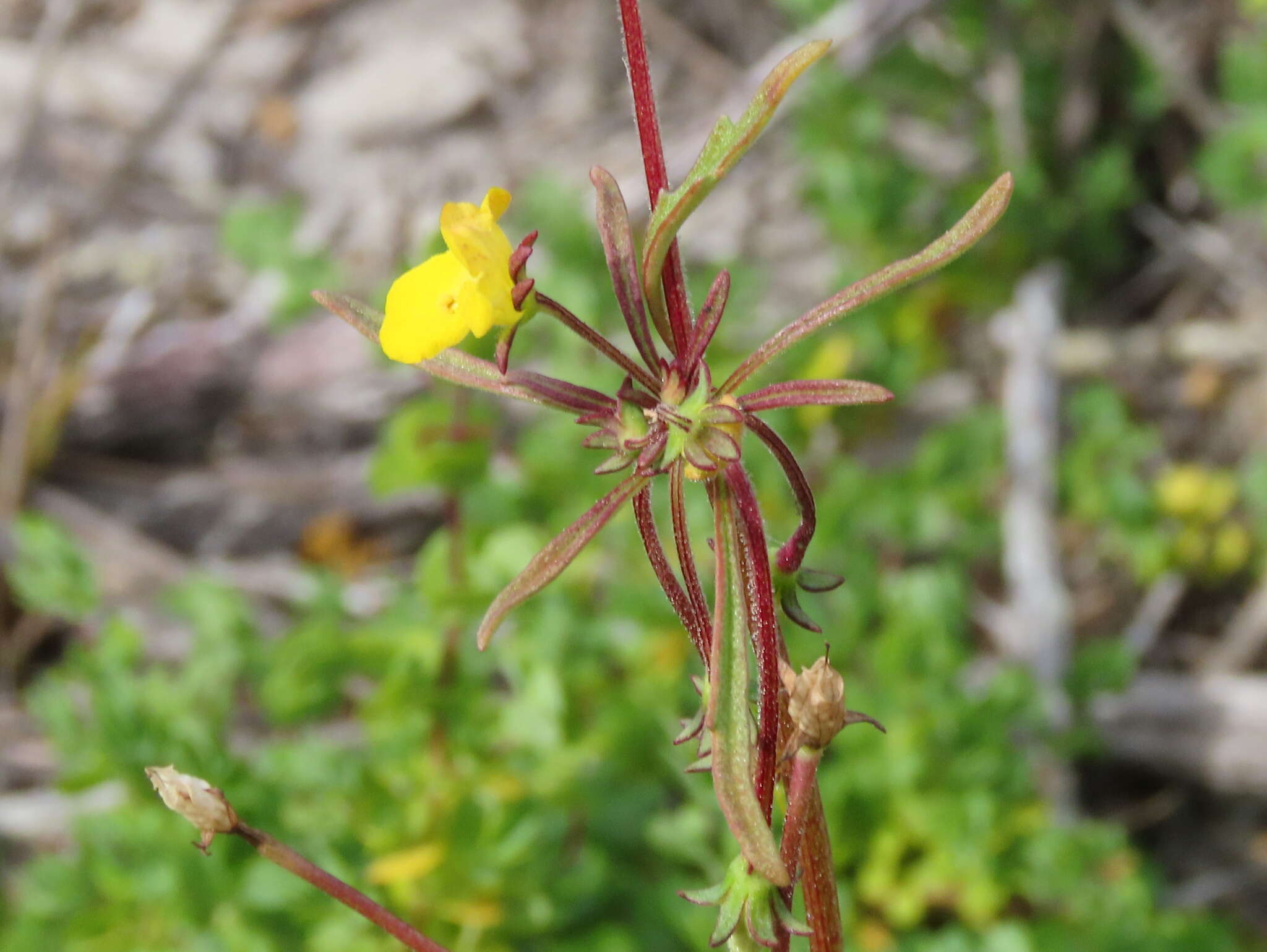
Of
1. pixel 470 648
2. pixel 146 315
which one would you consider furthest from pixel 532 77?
pixel 470 648

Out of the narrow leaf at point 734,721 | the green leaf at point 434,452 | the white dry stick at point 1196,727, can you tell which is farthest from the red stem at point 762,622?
the white dry stick at point 1196,727

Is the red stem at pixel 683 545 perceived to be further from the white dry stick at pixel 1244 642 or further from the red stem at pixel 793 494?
the white dry stick at pixel 1244 642

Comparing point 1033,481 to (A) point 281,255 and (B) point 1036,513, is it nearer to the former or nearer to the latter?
(B) point 1036,513

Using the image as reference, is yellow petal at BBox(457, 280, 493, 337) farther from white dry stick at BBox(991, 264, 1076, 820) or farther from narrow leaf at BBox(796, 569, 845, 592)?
white dry stick at BBox(991, 264, 1076, 820)

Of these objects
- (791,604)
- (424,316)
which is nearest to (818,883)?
(791,604)

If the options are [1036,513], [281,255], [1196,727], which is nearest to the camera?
[281,255]

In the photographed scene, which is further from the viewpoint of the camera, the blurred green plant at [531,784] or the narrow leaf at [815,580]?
the blurred green plant at [531,784]

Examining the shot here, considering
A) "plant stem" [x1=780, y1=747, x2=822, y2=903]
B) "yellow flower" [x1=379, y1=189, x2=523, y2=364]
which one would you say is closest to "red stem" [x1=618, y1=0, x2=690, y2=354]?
"yellow flower" [x1=379, y1=189, x2=523, y2=364]
